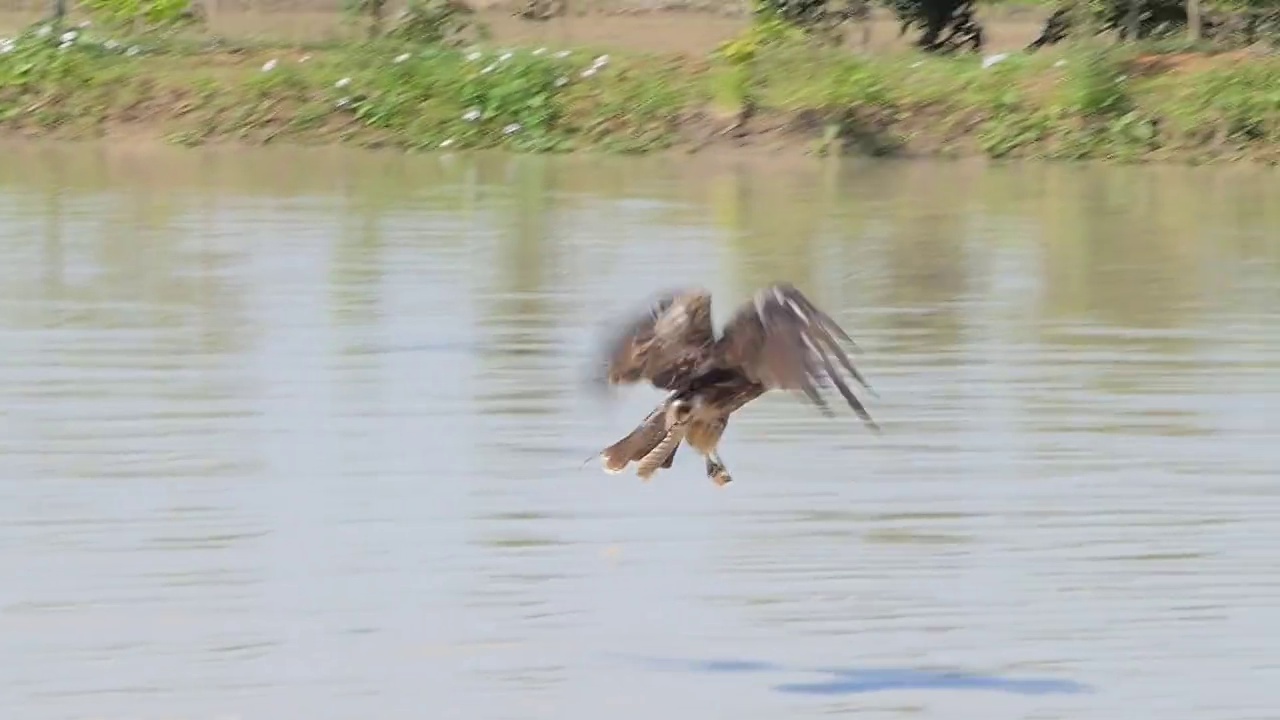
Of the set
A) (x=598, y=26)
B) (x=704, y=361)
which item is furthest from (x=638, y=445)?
(x=598, y=26)

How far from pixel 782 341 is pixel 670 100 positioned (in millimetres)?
15482

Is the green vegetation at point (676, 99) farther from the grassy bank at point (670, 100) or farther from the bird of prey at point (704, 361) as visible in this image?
the bird of prey at point (704, 361)

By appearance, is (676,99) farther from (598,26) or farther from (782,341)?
(782,341)

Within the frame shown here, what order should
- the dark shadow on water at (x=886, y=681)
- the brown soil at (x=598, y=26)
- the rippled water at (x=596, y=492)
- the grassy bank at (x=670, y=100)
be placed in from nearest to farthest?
1. the dark shadow on water at (x=886, y=681)
2. the rippled water at (x=596, y=492)
3. the grassy bank at (x=670, y=100)
4. the brown soil at (x=598, y=26)

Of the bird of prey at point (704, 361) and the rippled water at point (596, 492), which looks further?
the bird of prey at point (704, 361)

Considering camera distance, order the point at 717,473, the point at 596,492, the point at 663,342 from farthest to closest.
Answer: the point at 596,492, the point at 717,473, the point at 663,342

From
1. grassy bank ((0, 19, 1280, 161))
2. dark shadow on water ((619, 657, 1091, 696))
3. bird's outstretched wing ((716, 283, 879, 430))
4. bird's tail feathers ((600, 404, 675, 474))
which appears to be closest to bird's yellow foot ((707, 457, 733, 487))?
bird's tail feathers ((600, 404, 675, 474))

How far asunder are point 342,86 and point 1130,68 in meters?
6.39

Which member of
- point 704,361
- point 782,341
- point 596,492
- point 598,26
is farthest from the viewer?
point 598,26

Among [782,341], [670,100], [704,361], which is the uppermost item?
[782,341]

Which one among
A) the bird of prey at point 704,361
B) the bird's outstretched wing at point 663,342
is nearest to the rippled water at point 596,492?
the bird of prey at point 704,361

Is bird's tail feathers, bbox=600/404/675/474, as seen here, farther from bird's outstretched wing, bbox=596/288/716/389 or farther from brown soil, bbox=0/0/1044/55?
brown soil, bbox=0/0/1044/55

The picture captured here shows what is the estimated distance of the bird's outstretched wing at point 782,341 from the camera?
6.52m

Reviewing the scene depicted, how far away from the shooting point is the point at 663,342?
716 cm
